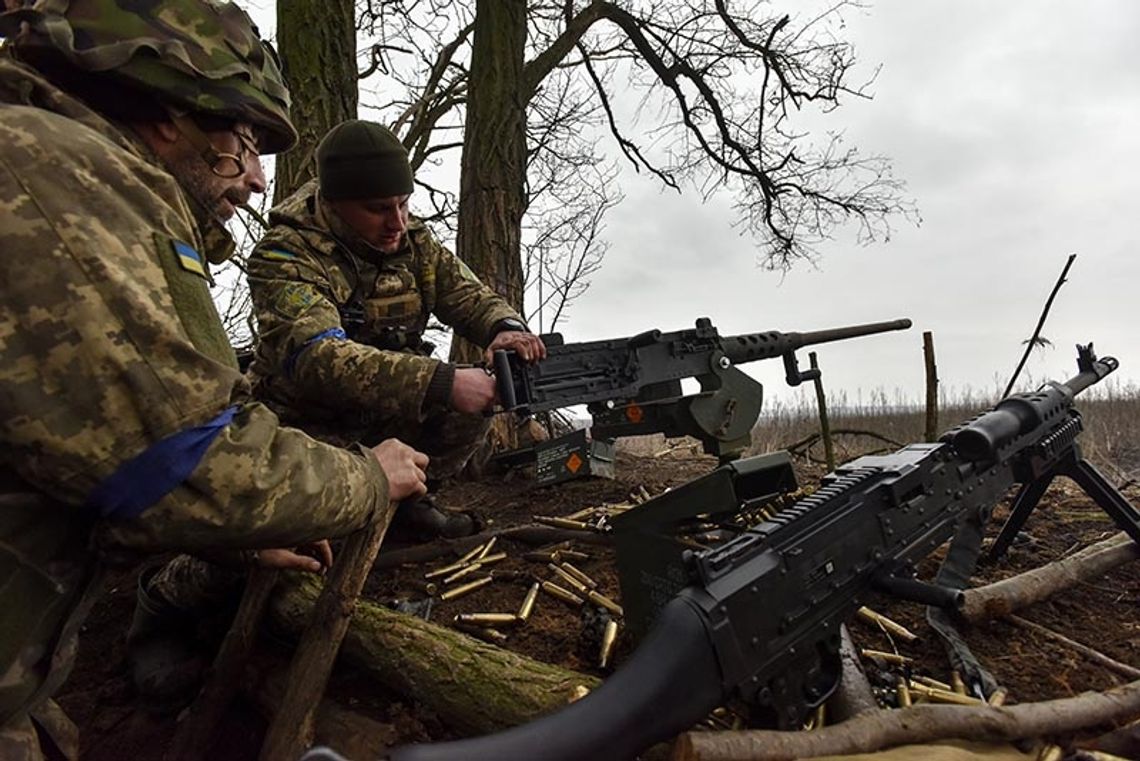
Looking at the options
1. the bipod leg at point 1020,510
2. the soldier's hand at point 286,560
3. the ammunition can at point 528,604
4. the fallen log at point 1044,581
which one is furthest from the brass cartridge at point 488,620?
the bipod leg at point 1020,510

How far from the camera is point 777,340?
4.92m

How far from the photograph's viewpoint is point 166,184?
1.65 m

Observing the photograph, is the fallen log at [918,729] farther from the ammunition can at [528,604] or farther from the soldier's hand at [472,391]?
the soldier's hand at [472,391]

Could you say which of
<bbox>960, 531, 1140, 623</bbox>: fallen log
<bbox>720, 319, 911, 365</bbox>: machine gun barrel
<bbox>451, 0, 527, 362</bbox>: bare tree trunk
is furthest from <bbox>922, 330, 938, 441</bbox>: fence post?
<bbox>451, 0, 527, 362</bbox>: bare tree trunk

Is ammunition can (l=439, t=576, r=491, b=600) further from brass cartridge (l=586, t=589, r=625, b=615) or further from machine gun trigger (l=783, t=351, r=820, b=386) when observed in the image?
machine gun trigger (l=783, t=351, r=820, b=386)

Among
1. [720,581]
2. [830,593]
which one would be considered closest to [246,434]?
[720,581]

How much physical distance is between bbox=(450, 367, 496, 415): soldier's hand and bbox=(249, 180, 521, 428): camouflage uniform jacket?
0.19 feet

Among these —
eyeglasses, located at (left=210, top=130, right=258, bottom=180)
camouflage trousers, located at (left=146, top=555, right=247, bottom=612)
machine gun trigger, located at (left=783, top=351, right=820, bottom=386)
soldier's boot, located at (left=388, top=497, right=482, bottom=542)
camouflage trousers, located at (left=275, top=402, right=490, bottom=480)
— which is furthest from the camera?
machine gun trigger, located at (left=783, top=351, right=820, bottom=386)

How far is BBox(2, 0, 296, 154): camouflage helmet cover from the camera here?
171 cm

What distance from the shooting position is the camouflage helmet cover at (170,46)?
171cm

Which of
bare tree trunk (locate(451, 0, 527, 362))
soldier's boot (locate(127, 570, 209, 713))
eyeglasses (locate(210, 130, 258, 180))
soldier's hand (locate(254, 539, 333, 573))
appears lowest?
soldier's boot (locate(127, 570, 209, 713))

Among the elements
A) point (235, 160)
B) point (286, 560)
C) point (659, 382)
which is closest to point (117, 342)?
point (235, 160)

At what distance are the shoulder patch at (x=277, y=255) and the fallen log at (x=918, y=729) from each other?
2.85 metres

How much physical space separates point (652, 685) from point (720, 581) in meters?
0.36
